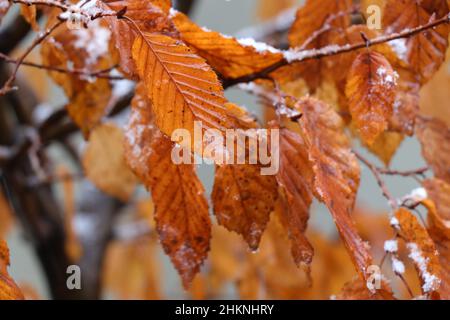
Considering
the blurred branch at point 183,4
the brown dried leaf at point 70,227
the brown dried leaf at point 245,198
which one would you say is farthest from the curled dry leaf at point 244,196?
the brown dried leaf at point 70,227

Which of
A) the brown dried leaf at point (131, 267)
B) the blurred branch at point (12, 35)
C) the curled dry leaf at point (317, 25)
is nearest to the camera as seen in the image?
the curled dry leaf at point (317, 25)

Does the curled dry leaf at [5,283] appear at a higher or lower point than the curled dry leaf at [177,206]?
lower

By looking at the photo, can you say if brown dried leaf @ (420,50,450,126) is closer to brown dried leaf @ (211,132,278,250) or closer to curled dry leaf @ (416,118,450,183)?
curled dry leaf @ (416,118,450,183)

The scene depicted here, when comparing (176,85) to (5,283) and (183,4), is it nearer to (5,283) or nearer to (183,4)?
(5,283)

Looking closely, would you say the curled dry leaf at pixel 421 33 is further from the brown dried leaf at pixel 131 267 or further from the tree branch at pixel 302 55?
the brown dried leaf at pixel 131 267

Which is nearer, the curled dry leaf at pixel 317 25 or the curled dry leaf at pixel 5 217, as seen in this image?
the curled dry leaf at pixel 317 25

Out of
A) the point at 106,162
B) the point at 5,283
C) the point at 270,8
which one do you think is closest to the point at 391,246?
the point at 5,283

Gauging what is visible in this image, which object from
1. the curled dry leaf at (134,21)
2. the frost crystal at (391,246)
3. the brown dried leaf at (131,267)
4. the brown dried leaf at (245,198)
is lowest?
the frost crystal at (391,246)
